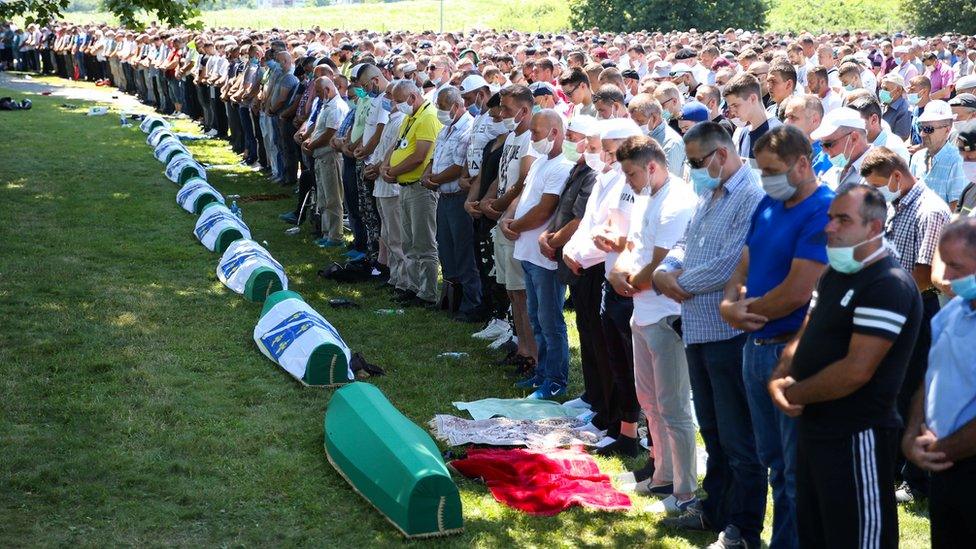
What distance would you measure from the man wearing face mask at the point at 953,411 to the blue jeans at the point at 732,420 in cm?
124

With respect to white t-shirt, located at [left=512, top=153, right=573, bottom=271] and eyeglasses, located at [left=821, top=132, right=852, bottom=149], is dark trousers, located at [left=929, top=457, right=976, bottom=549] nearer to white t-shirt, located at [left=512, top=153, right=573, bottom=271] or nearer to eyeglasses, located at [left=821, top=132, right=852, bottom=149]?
eyeglasses, located at [left=821, top=132, right=852, bottom=149]

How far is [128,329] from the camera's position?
10.8 meters

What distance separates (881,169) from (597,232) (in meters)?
1.86

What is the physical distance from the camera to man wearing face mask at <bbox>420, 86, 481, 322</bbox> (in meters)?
11.0

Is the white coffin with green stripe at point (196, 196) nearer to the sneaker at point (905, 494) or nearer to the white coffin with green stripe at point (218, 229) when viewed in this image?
the white coffin with green stripe at point (218, 229)

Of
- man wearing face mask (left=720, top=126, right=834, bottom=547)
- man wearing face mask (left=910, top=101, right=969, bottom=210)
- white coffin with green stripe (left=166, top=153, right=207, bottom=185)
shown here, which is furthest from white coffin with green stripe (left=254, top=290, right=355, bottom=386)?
white coffin with green stripe (left=166, top=153, right=207, bottom=185)

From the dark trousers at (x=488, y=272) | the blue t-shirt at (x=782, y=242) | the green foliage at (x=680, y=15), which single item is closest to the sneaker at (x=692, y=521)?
the blue t-shirt at (x=782, y=242)

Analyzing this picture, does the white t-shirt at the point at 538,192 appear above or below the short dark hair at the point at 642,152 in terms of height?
below

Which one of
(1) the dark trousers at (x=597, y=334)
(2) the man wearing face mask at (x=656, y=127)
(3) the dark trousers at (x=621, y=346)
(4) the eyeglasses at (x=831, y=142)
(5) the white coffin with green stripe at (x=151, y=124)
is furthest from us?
(5) the white coffin with green stripe at (x=151, y=124)

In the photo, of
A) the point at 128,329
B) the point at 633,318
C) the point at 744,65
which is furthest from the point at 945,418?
the point at 744,65

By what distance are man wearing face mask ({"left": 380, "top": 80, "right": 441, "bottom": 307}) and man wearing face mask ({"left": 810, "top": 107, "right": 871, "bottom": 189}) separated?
5.50 metres

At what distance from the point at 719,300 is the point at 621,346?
1759 mm

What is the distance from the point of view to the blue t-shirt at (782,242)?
17.0 ft

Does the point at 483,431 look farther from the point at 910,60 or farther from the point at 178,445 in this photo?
the point at 910,60
